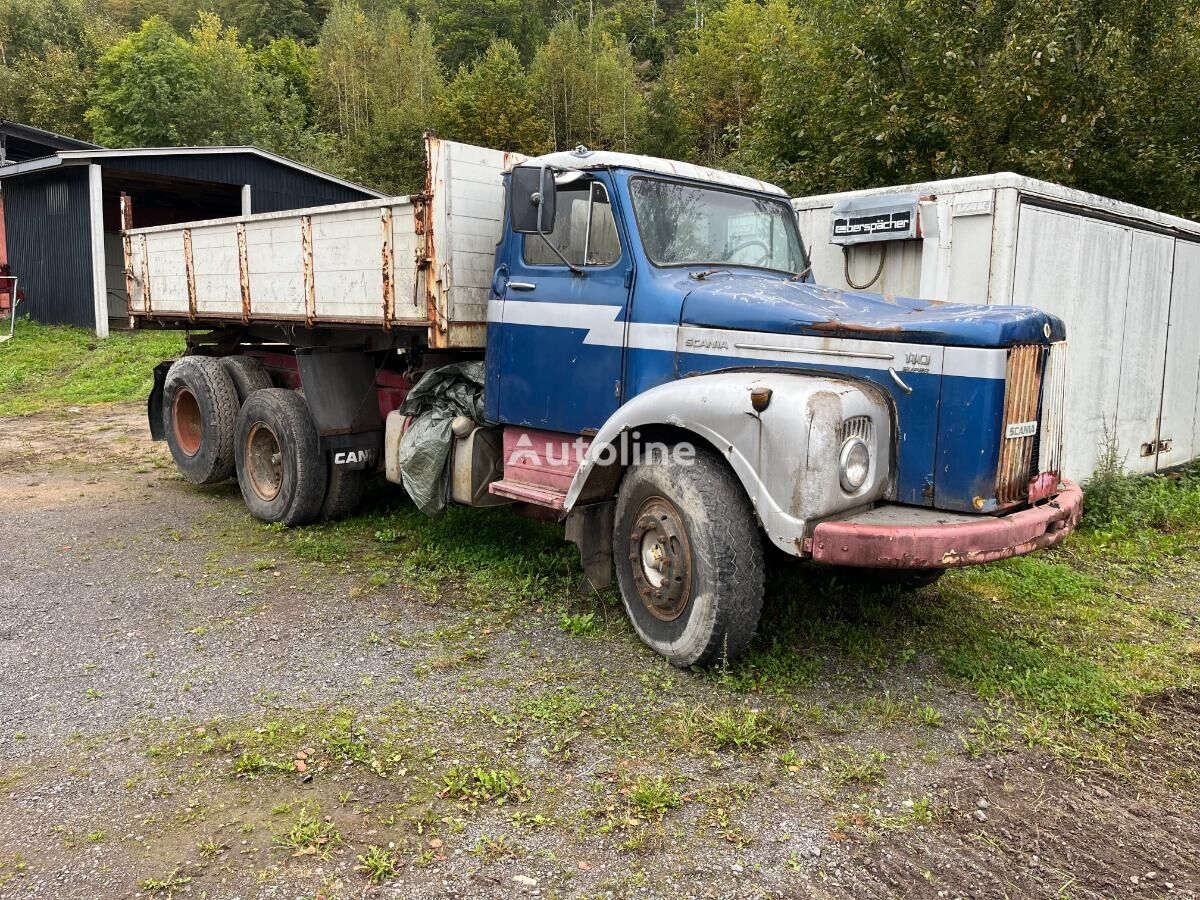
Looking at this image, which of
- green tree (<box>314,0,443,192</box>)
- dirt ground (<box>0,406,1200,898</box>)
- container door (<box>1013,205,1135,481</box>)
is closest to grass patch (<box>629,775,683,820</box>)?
dirt ground (<box>0,406,1200,898</box>)

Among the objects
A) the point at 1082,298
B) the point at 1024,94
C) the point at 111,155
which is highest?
the point at 111,155

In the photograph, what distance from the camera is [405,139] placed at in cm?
3438

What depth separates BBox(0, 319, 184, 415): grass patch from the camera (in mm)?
14183

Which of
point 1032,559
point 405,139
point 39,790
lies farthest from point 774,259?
point 405,139

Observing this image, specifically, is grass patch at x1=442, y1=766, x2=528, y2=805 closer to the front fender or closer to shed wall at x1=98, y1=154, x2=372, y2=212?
the front fender

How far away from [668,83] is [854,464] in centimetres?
4094

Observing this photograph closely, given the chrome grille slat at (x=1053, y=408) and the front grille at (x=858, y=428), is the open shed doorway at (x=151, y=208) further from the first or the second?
the chrome grille slat at (x=1053, y=408)

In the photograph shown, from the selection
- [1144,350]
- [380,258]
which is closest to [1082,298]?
[1144,350]

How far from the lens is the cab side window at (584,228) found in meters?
4.80

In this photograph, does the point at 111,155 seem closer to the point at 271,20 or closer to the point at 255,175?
the point at 255,175

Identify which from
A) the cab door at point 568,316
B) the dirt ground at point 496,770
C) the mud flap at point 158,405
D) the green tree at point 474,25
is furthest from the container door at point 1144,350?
the green tree at point 474,25

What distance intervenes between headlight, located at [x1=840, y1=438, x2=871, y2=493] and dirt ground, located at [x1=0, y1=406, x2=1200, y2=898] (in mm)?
1000

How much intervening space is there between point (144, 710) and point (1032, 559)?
17.5 feet

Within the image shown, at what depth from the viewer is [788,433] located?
3719 mm
